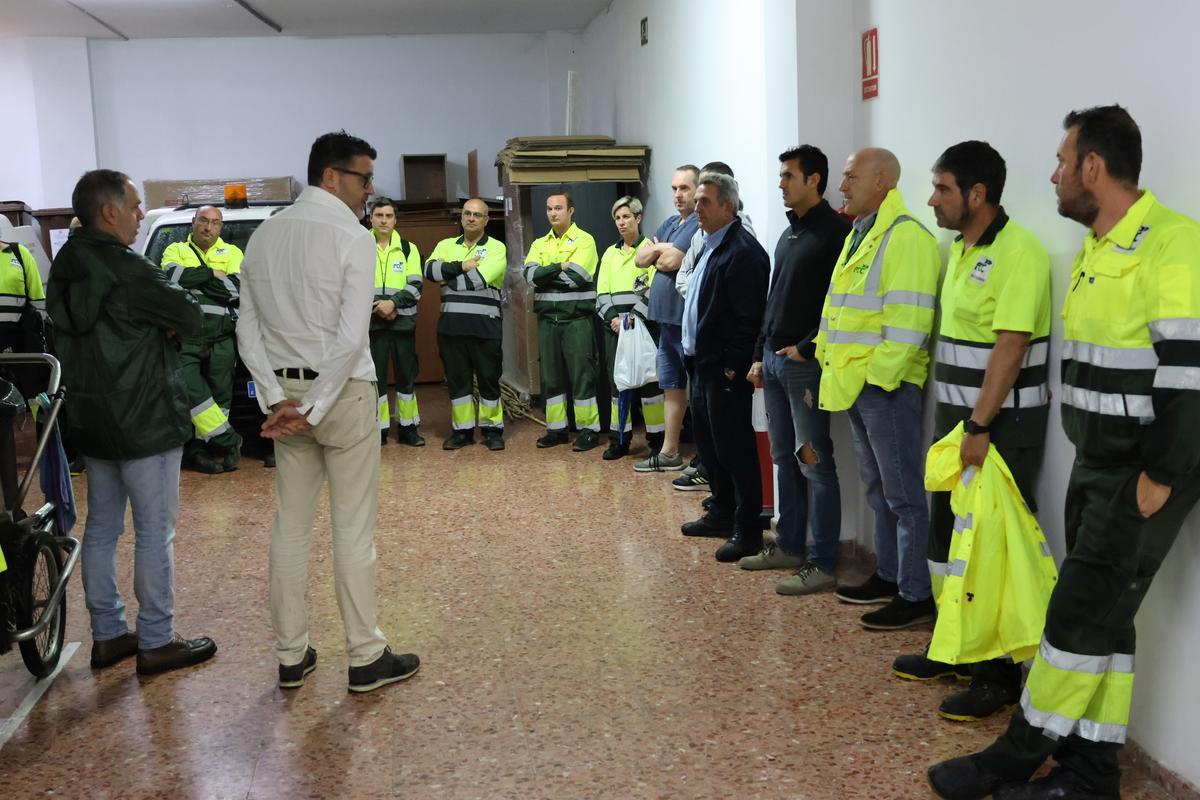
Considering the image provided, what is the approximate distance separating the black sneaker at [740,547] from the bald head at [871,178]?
154 cm

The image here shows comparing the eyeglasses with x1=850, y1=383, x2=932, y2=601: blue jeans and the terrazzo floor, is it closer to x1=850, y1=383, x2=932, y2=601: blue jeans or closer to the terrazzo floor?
the terrazzo floor

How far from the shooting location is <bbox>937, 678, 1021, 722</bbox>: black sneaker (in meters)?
3.17

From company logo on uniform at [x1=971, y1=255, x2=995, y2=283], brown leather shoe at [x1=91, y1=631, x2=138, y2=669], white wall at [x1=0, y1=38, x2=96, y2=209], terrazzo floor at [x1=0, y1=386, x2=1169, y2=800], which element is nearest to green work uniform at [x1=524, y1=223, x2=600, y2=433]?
terrazzo floor at [x1=0, y1=386, x2=1169, y2=800]

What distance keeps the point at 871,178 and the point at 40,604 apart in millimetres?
3046

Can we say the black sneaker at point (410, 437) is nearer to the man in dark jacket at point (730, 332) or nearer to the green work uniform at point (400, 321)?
the green work uniform at point (400, 321)

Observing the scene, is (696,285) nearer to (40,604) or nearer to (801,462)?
(801,462)

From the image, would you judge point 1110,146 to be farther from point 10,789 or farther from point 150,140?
point 150,140

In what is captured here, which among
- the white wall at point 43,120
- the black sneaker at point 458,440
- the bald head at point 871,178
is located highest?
the white wall at point 43,120

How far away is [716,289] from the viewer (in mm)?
4617

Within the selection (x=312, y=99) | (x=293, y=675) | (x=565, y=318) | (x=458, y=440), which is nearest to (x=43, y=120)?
(x=312, y=99)

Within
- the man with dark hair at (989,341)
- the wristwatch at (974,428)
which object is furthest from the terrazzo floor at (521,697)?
the wristwatch at (974,428)

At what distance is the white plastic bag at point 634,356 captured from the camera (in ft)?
22.0

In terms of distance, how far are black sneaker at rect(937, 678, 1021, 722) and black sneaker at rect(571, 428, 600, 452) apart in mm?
4146

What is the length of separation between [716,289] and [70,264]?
238 centimetres
